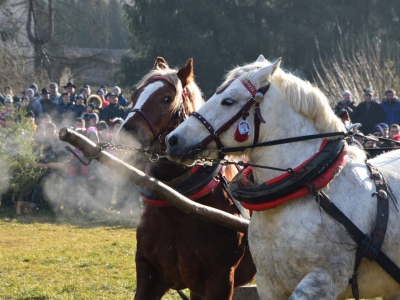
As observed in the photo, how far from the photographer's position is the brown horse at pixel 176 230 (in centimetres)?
477

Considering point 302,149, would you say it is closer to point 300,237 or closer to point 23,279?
point 300,237

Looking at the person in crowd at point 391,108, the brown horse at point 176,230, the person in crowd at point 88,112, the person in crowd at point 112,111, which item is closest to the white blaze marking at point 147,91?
the brown horse at point 176,230

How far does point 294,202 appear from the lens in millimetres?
3996

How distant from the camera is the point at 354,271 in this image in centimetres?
396

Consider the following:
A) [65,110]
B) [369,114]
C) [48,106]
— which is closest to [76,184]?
[65,110]

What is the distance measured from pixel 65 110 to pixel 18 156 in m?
3.01

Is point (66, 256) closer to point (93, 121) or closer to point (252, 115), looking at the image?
point (93, 121)

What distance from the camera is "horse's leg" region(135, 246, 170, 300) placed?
4961 millimetres

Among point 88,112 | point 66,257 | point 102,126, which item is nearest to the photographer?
point 66,257

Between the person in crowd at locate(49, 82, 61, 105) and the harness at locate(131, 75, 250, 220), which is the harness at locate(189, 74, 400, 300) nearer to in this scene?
the harness at locate(131, 75, 250, 220)

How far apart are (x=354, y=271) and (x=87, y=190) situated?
10.6 m

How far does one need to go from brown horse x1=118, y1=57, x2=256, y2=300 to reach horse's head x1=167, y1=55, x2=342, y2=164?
2.66ft

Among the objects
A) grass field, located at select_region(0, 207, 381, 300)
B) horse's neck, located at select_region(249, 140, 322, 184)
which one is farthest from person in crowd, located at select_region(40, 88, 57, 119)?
horse's neck, located at select_region(249, 140, 322, 184)

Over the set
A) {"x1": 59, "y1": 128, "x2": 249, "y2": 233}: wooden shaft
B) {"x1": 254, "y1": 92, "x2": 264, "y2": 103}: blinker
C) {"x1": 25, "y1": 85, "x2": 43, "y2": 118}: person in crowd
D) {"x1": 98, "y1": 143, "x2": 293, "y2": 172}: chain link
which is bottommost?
{"x1": 59, "y1": 128, "x2": 249, "y2": 233}: wooden shaft
